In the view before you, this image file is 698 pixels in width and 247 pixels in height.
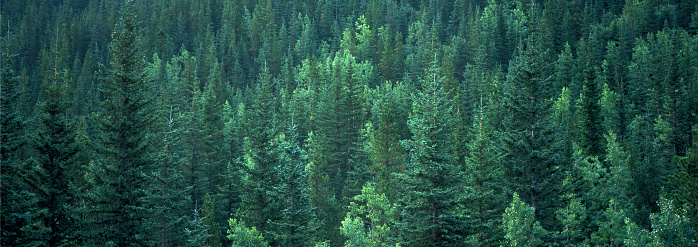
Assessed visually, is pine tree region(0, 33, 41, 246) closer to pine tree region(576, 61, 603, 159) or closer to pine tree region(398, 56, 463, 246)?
pine tree region(398, 56, 463, 246)

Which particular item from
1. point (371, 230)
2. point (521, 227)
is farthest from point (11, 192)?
point (521, 227)

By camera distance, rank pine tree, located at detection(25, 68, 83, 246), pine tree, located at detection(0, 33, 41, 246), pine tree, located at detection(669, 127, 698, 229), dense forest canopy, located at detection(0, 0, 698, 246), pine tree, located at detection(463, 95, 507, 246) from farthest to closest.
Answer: pine tree, located at detection(463, 95, 507, 246) → pine tree, located at detection(669, 127, 698, 229) → dense forest canopy, located at detection(0, 0, 698, 246) → pine tree, located at detection(25, 68, 83, 246) → pine tree, located at detection(0, 33, 41, 246)

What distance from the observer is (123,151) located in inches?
1067

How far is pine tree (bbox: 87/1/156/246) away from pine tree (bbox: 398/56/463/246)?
14.0 meters

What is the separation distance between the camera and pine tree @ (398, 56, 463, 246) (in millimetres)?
28641

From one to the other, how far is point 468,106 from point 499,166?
117 feet

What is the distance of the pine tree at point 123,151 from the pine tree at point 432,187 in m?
14.0

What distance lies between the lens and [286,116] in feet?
225

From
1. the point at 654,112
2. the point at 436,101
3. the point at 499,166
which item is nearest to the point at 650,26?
the point at 654,112

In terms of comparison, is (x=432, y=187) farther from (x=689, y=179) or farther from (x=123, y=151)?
(x=123, y=151)

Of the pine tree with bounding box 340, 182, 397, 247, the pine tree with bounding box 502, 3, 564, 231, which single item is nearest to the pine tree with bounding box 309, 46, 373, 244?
the pine tree with bounding box 340, 182, 397, 247

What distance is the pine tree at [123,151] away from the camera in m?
26.4

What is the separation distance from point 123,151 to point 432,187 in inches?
649

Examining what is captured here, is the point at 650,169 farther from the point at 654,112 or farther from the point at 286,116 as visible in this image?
the point at 286,116
